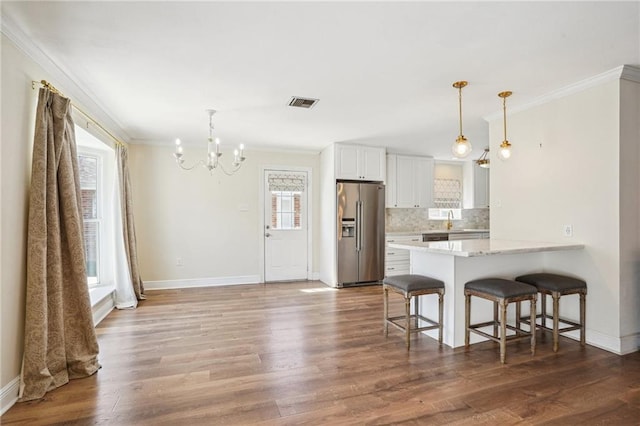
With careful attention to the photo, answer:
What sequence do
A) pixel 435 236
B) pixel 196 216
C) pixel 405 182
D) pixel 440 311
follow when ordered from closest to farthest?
pixel 440 311, pixel 196 216, pixel 435 236, pixel 405 182

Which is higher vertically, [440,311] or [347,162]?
[347,162]

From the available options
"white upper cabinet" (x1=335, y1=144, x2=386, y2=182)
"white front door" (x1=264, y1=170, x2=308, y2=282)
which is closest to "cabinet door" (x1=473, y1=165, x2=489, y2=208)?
"white upper cabinet" (x1=335, y1=144, x2=386, y2=182)

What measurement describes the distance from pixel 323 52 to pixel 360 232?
11.7 ft

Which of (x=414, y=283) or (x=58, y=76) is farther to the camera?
(x=414, y=283)

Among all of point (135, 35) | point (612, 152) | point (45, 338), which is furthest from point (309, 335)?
point (612, 152)

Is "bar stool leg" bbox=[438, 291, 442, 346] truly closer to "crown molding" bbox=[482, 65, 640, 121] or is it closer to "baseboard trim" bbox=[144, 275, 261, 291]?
"crown molding" bbox=[482, 65, 640, 121]

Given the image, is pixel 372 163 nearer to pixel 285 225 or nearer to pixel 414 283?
pixel 285 225

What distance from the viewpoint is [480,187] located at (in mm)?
6980

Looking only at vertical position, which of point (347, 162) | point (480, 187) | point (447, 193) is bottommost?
point (447, 193)

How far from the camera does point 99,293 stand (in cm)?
381

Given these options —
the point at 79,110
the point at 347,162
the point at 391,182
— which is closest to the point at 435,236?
the point at 391,182

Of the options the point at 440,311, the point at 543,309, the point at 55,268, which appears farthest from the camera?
the point at 543,309

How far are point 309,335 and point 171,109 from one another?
2846 millimetres

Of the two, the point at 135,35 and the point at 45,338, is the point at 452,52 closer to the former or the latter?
the point at 135,35
